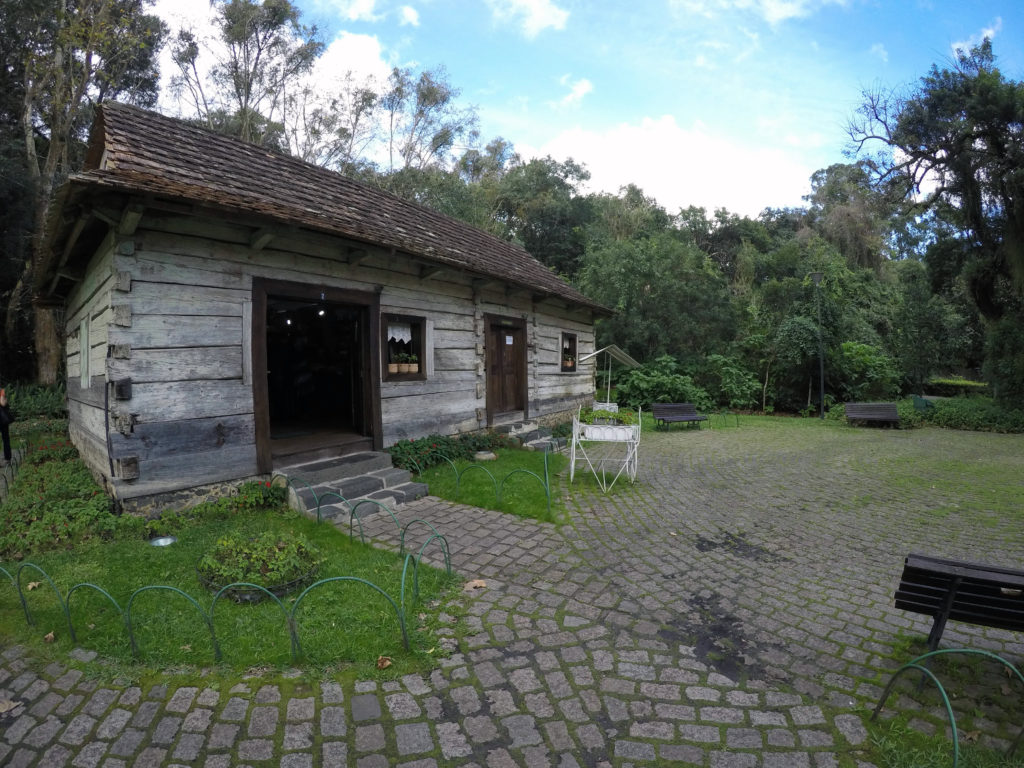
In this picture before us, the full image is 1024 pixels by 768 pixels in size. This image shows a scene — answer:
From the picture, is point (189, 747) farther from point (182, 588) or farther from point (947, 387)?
point (947, 387)

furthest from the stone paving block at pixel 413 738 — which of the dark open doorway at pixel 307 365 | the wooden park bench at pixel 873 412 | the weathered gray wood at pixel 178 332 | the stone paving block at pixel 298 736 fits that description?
the wooden park bench at pixel 873 412

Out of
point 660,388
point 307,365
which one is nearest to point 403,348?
point 307,365

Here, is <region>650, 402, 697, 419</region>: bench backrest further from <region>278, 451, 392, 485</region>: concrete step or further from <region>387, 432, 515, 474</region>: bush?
<region>278, 451, 392, 485</region>: concrete step

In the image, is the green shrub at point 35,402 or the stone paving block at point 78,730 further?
the green shrub at point 35,402

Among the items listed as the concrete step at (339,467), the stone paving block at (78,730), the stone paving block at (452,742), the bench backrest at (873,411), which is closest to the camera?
the stone paving block at (452,742)

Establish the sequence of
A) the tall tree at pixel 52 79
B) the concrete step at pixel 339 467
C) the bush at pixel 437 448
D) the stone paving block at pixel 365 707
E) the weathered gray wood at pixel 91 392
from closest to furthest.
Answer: the stone paving block at pixel 365 707 < the weathered gray wood at pixel 91 392 < the concrete step at pixel 339 467 < the bush at pixel 437 448 < the tall tree at pixel 52 79

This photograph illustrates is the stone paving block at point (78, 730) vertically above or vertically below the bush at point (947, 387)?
below

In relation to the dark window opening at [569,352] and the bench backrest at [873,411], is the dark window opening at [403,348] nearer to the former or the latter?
the dark window opening at [569,352]

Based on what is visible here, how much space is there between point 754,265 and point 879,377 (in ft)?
39.5

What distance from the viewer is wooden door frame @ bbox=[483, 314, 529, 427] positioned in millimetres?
10227

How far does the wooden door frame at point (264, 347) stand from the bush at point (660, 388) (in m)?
11.8

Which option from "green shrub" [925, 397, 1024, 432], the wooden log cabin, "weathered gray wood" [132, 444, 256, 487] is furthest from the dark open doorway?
"green shrub" [925, 397, 1024, 432]

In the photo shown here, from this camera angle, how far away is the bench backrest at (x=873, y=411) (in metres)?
14.1

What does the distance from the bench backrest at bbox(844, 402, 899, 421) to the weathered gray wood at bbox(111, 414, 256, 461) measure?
1597 centimetres
